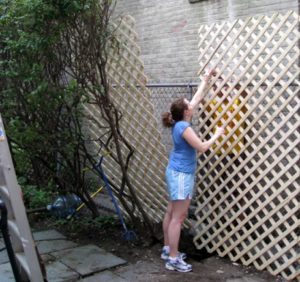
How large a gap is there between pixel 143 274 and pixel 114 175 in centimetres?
200

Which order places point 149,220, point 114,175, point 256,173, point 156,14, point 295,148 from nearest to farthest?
point 295,148 → point 256,173 → point 149,220 → point 114,175 → point 156,14

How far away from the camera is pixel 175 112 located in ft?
13.9

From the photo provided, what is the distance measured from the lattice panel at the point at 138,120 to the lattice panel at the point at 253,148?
902 mm

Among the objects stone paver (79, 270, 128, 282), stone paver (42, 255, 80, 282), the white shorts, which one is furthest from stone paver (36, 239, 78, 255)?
the white shorts

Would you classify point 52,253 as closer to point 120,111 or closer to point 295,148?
point 120,111

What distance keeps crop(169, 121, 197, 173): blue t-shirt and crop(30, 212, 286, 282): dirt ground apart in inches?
38.9

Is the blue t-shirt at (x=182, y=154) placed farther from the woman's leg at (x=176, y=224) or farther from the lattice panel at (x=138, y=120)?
the lattice panel at (x=138, y=120)

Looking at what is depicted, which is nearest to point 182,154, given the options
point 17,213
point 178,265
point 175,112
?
point 175,112

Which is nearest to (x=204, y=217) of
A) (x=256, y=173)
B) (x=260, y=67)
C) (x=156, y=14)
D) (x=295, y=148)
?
(x=256, y=173)

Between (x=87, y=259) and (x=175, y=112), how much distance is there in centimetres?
179

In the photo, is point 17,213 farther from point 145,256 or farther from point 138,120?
point 138,120

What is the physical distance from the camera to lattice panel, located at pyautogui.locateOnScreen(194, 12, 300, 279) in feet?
12.8

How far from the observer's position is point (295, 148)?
3883mm

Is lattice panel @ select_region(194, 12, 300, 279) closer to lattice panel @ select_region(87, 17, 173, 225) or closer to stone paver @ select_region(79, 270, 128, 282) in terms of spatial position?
lattice panel @ select_region(87, 17, 173, 225)
